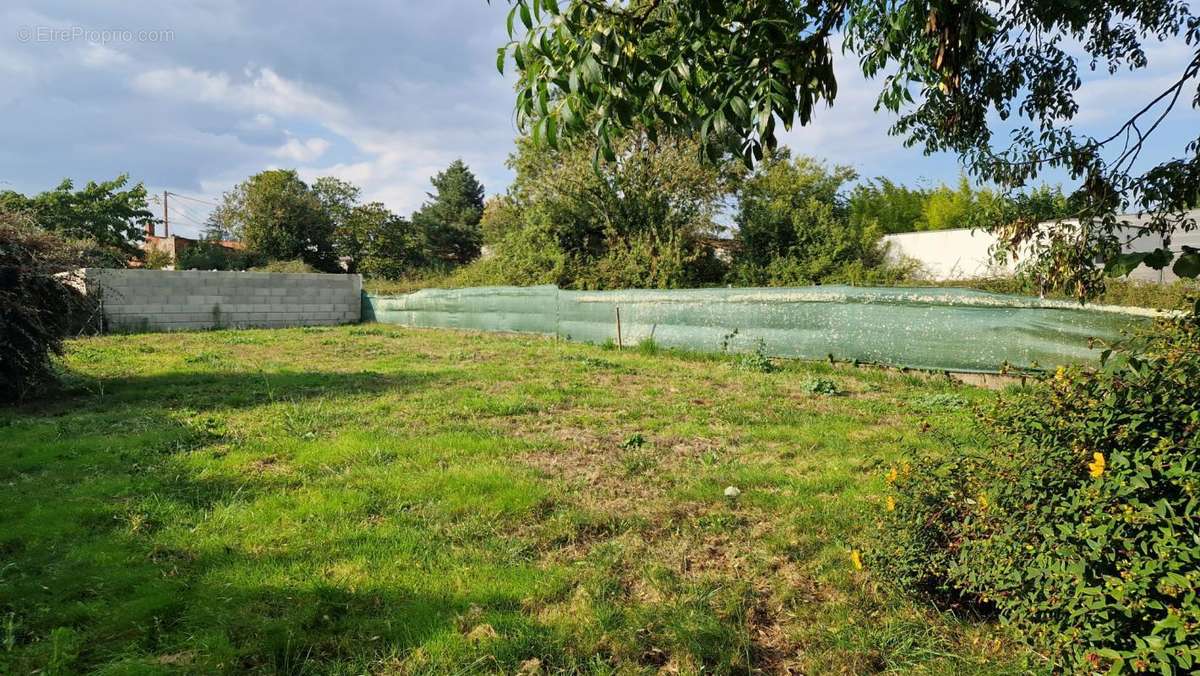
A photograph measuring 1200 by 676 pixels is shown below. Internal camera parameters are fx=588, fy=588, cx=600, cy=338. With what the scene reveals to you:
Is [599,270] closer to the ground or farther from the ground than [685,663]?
farther from the ground

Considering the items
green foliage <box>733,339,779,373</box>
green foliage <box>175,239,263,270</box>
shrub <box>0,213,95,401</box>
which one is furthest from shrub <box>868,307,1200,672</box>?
green foliage <box>175,239,263,270</box>

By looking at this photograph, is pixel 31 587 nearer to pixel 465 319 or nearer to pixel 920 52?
pixel 920 52

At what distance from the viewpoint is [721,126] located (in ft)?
5.73

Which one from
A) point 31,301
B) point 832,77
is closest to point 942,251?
point 832,77

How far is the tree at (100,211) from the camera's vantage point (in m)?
23.0

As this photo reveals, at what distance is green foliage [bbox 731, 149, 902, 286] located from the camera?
16.2 metres

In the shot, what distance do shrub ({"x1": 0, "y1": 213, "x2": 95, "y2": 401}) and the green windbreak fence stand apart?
24.7ft

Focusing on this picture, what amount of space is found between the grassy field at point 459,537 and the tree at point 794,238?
10.9 metres

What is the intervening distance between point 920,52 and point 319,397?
573 cm

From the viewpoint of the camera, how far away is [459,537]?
8.99 feet

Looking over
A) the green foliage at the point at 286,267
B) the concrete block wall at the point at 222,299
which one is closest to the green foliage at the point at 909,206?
the concrete block wall at the point at 222,299

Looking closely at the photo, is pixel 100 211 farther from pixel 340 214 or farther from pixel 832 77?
pixel 832 77

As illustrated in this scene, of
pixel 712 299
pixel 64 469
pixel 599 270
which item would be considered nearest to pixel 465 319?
pixel 599 270

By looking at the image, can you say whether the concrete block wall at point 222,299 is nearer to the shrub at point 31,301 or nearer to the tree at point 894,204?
the shrub at point 31,301
